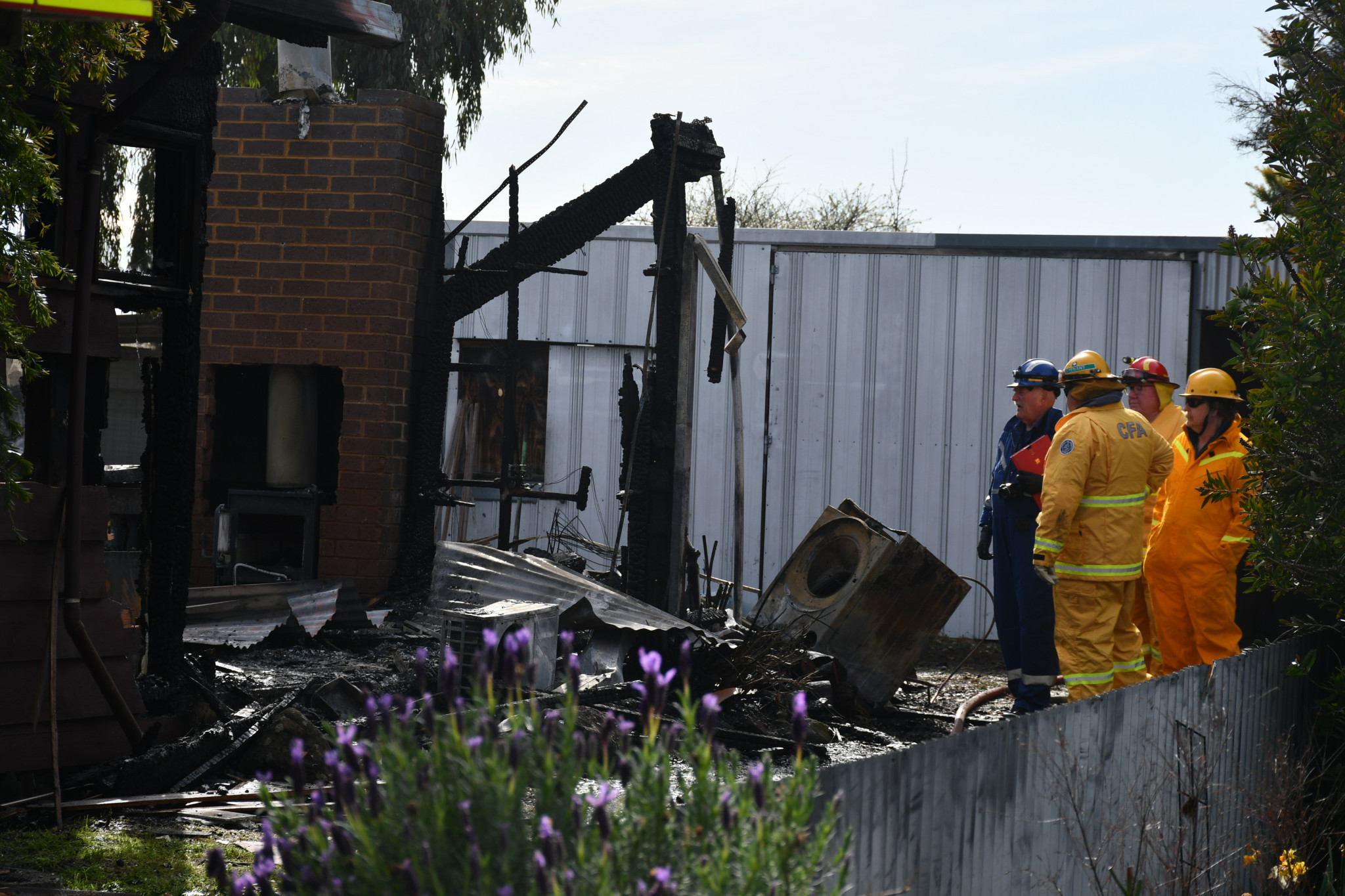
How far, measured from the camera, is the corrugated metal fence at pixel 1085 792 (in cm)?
290

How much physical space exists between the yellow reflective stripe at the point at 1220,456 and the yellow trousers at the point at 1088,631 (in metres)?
0.94

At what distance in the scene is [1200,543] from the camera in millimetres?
6961

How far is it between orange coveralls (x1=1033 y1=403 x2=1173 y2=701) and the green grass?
4.30 m

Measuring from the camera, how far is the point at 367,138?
867 cm

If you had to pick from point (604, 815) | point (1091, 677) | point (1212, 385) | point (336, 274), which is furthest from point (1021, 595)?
point (604, 815)

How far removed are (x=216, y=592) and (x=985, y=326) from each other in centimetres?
727

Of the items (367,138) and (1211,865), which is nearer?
(1211,865)

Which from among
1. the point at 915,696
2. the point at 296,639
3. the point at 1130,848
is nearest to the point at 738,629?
the point at 915,696

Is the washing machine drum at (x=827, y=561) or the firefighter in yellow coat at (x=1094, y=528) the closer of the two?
the firefighter in yellow coat at (x=1094, y=528)

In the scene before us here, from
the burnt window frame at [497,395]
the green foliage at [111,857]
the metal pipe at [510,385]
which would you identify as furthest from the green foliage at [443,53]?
the green foliage at [111,857]

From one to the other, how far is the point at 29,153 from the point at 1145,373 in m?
6.71

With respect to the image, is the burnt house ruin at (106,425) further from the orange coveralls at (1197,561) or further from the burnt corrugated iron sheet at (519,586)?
the orange coveralls at (1197,561)

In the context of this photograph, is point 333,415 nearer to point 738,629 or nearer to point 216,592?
point 216,592

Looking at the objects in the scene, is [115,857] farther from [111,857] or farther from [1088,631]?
[1088,631]
